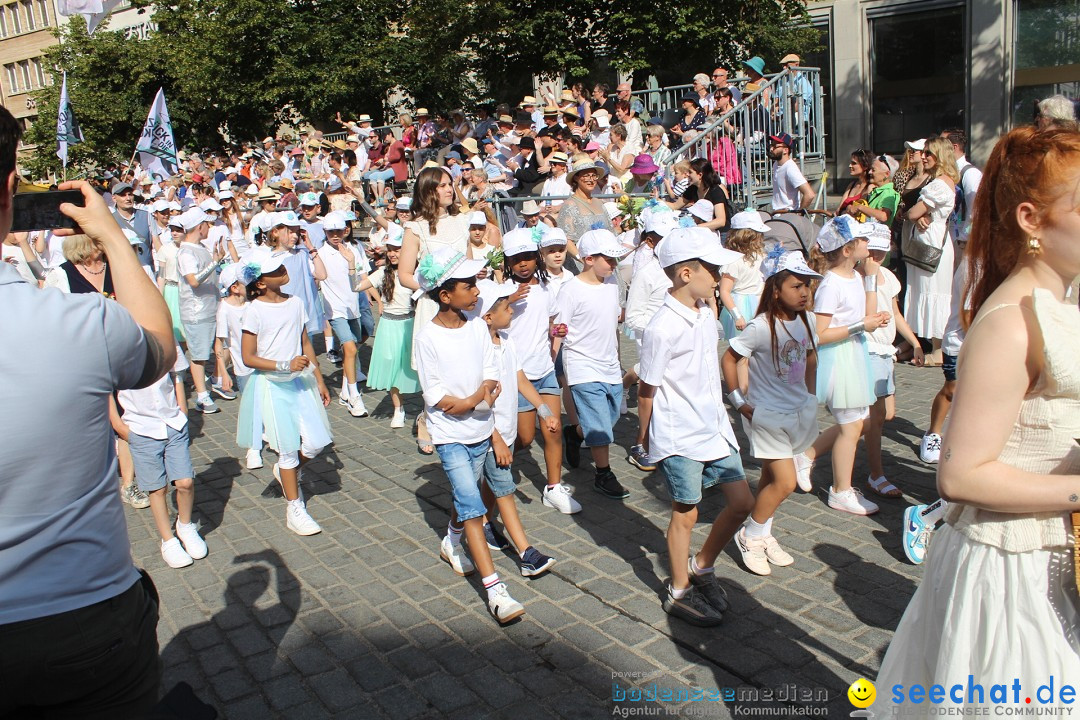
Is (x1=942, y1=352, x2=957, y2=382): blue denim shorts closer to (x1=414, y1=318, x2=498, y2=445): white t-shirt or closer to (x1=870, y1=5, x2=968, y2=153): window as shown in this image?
(x1=414, y1=318, x2=498, y2=445): white t-shirt

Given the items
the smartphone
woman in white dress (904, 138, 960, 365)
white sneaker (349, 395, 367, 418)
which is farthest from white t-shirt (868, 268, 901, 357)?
the smartphone

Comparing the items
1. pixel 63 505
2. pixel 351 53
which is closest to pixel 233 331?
pixel 63 505

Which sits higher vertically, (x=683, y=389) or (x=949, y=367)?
(x=683, y=389)

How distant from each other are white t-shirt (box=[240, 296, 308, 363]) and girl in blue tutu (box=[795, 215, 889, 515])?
3471 millimetres

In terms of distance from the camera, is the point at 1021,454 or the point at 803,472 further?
the point at 803,472

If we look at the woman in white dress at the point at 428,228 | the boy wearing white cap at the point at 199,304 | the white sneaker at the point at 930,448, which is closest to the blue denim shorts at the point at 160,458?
the woman in white dress at the point at 428,228

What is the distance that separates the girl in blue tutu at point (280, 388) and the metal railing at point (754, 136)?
676 centimetres

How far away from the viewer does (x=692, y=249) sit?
15.2 feet

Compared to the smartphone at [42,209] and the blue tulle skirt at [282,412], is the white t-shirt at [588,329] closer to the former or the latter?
the blue tulle skirt at [282,412]

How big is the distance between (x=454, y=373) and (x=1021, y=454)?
3.14m

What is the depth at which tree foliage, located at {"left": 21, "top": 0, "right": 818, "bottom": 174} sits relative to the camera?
66.8ft

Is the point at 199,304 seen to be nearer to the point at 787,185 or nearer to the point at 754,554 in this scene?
the point at 787,185

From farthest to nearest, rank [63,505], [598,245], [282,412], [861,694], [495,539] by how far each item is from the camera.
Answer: [598,245]
[282,412]
[495,539]
[861,694]
[63,505]

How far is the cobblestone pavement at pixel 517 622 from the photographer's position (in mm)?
4109
